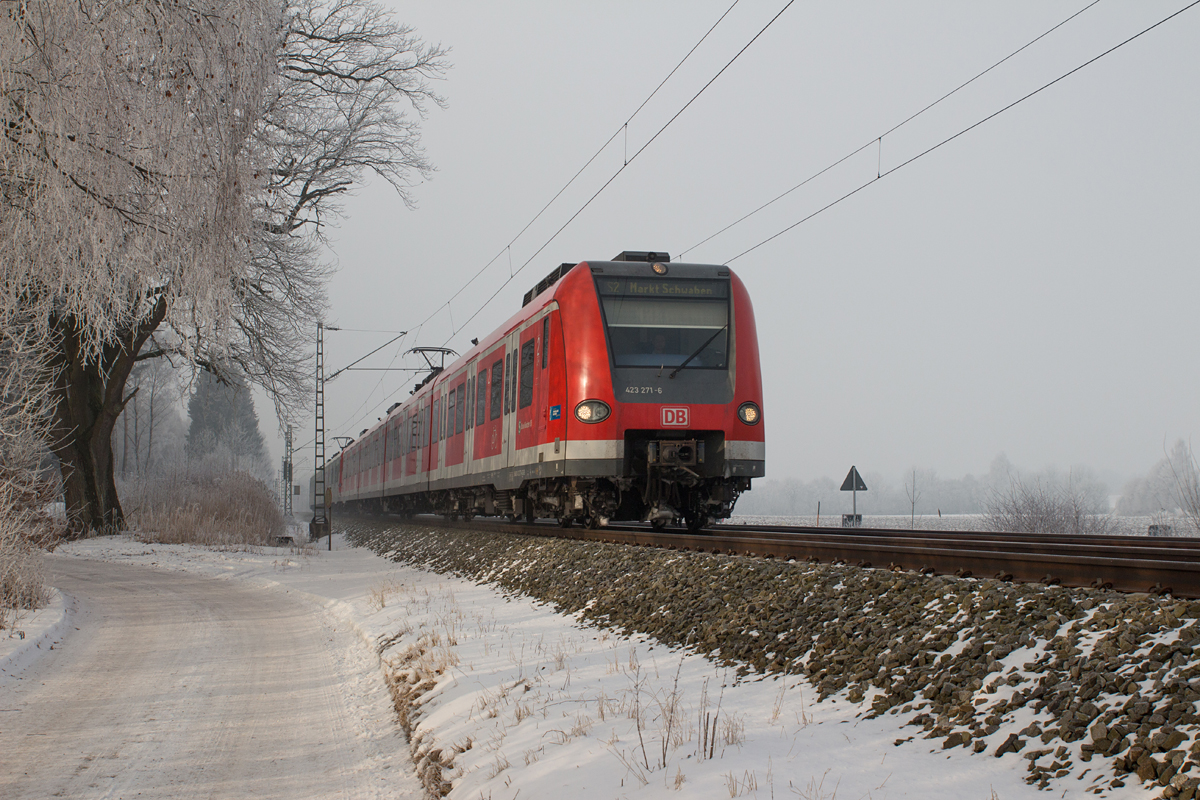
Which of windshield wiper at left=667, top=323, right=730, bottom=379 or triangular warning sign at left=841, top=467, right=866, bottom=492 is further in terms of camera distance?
triangular warning sign at left=841, top=467, right=866, bottom=492

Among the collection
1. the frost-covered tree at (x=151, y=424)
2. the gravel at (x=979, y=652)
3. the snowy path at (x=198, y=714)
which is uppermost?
the frost-covered tree at (x=151, y=424)

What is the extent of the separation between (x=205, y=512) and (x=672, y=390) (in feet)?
61.4

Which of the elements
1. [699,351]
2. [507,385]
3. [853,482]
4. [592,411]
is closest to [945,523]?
[853,482]

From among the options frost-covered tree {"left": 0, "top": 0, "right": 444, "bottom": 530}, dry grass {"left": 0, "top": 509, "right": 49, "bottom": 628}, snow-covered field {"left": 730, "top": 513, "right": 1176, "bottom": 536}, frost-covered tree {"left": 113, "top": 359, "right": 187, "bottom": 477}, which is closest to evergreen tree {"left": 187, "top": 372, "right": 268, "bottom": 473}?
frost-covered tree {"left": 113, "top": 359, "right": 187, "bottom": 477}

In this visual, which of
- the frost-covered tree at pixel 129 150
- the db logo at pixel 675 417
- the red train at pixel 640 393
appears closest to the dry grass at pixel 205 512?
the red train at pixel 640 393

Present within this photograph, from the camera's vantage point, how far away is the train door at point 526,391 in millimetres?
12455

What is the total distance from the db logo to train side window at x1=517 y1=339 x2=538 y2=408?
238cm

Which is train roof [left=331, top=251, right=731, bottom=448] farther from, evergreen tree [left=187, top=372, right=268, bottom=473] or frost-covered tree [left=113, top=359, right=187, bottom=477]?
evergreen tree [left=187, top=372, right=268, bottom=473]

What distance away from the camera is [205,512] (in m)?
25.2

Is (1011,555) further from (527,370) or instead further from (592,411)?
(527,370)

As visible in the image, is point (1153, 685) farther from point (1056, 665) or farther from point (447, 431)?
point (447, 431)

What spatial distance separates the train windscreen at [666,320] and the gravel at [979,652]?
4047 millimetres

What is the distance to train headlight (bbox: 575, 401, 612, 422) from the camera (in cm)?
1087

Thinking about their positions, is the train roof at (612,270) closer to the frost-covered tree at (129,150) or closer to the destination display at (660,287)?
the destination display at (660,287)
